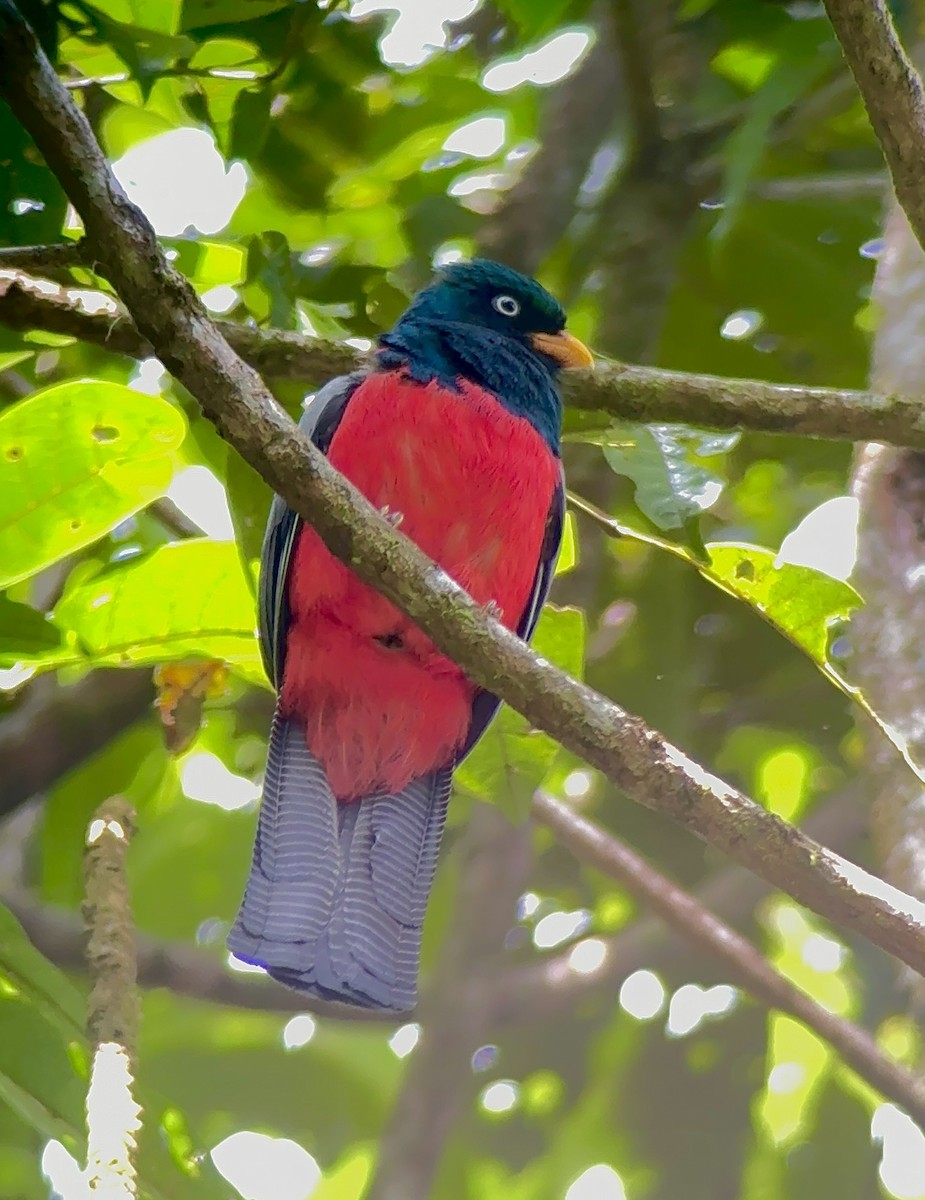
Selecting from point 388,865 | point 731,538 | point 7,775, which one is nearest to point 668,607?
point 731,538

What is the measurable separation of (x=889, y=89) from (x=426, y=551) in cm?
132

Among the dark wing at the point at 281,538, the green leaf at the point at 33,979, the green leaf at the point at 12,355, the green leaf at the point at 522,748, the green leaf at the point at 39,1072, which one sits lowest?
the green leaf at the point at 39,1072

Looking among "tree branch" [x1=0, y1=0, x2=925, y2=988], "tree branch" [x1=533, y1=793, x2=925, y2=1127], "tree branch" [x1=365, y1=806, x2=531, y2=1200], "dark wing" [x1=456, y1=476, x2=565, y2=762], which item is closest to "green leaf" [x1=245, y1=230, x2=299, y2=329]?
"dark wing" [x1=456, y1=476, x2=565, y2=762]

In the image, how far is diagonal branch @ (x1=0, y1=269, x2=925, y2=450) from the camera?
2.94 meters

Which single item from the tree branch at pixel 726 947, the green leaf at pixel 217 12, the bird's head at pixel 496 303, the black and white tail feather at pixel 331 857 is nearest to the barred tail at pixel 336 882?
the black and white tail feather at pixel 331 857

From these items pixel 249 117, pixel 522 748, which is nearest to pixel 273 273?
pixel 249 117

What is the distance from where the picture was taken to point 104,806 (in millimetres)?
2873

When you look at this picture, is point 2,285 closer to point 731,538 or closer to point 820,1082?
point 731,538

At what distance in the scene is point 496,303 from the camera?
Answer: 4.00 m

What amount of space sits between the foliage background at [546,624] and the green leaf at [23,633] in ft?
0.71

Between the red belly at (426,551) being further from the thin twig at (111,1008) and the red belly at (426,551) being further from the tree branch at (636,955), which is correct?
the tree branch at (636,955)

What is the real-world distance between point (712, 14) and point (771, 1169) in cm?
340

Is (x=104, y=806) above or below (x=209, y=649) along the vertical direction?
below

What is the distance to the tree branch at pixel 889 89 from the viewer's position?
2391 mm
